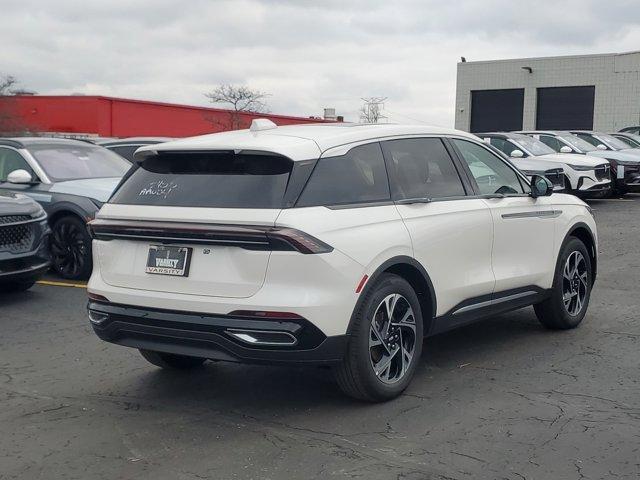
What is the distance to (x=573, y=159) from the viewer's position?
1830 cm

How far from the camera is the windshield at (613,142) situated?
70.5 ft

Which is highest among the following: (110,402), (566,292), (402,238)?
(402,238)

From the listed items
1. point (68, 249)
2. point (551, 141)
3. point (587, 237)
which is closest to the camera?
point (587, 237)

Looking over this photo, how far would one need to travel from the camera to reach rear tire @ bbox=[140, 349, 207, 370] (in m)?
5.93

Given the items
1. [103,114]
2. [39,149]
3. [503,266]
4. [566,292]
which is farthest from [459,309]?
[103,114]

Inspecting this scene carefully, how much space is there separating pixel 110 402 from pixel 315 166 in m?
1.98

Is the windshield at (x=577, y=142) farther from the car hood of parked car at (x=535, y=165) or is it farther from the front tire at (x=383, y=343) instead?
the front tire at (x=383, y=343)

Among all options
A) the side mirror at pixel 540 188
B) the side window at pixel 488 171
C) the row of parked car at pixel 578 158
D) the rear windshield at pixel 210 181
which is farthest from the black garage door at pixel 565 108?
the rear windshield at pixel 210 181

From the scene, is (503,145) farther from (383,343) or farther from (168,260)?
(168,260)

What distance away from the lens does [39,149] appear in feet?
36.0

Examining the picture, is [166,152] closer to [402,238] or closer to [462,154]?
[402,238]

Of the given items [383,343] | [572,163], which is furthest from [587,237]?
[572,163]

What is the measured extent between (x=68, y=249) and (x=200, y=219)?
18.7ft

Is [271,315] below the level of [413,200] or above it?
below
